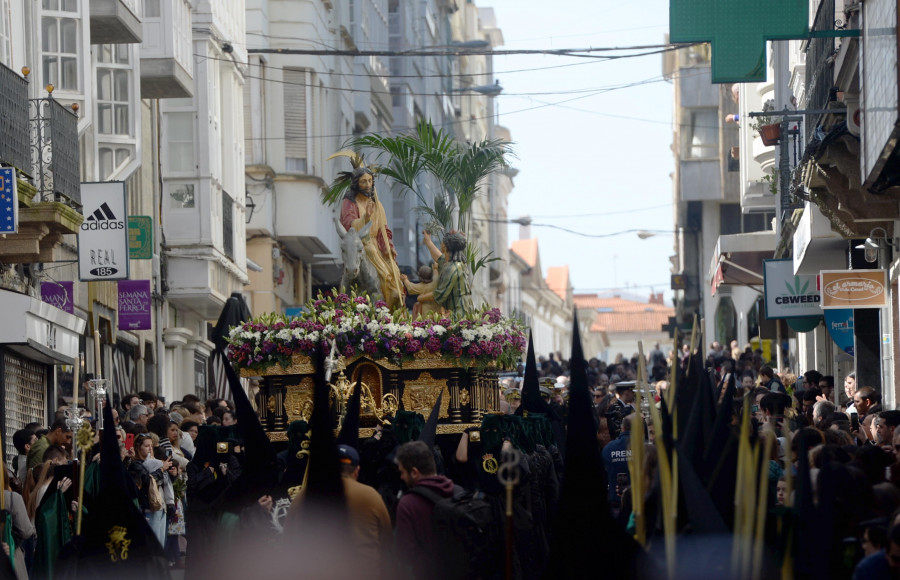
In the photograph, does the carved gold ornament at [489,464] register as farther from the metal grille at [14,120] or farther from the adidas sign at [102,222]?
the adidas sign at [102,222]

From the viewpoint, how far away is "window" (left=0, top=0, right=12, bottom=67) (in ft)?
60.2

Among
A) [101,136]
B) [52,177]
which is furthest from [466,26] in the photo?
[52,177]

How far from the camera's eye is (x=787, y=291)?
23.6 m

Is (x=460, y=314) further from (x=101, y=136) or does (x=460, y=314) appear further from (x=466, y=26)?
(x=466, y=26)

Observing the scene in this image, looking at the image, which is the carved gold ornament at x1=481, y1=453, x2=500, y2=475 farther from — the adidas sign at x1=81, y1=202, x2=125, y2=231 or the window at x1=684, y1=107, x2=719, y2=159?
the window at x1=684, y1=107, x2=719, y2=159

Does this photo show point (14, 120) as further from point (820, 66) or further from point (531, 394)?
point (820, 66)

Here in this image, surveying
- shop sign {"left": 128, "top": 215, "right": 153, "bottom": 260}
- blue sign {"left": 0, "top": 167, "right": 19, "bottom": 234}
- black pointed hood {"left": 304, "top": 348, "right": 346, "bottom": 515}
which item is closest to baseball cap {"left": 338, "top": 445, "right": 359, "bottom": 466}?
black pointed hood {"left": 304, "top": 348, "right": 346, "bottom": 515}

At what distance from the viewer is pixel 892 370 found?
18.3 m

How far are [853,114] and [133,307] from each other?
13.0m

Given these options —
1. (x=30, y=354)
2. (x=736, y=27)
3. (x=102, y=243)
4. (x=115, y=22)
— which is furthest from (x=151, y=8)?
(x=736, y=27)

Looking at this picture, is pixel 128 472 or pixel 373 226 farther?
pixel 373 226

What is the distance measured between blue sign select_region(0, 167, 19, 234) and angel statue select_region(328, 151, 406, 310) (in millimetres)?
3373

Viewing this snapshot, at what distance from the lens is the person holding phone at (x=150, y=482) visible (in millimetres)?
13594

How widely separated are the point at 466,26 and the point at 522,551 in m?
73.9
